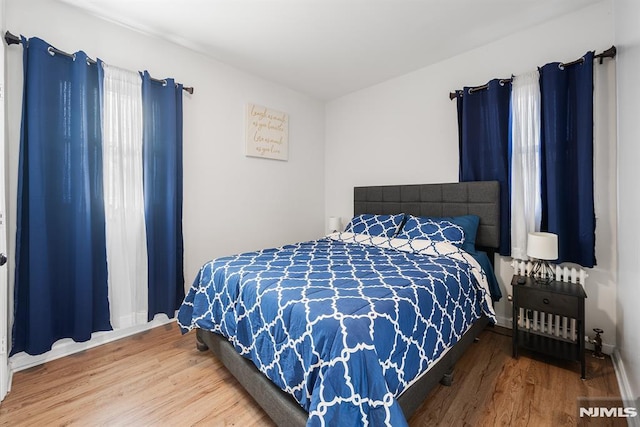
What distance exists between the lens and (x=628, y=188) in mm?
1678

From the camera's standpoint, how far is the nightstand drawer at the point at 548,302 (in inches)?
74.1

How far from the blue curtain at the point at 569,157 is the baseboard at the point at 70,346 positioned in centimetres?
359

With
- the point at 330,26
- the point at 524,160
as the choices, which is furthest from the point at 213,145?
the point at 524,160

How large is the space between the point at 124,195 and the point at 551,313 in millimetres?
3405

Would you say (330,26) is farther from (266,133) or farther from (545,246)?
(545,246)

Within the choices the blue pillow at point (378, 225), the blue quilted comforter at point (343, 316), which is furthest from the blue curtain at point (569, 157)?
the blue pillow at point (378, 225)

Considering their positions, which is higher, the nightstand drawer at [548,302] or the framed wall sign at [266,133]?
the framed wall sign at [266,133]

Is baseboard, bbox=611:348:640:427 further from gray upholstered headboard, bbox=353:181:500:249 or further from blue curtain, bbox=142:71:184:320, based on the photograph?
blue curtain, bbox=142:71:184:320

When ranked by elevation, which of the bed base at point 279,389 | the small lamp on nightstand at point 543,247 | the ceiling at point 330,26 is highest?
the ceiling at point 330,26

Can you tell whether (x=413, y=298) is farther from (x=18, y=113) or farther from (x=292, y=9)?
(x=18, y=113)

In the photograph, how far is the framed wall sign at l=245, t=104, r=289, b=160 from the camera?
327 cm

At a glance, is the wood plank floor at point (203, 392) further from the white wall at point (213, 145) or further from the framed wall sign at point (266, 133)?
the framed wall sign at point (266, 133)

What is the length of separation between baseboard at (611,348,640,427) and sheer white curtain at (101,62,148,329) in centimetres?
335

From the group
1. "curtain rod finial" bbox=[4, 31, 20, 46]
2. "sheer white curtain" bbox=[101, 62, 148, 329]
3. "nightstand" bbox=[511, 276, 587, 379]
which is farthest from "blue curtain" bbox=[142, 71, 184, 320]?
"nightstand" bbox=[511, 276, 587, 379]
